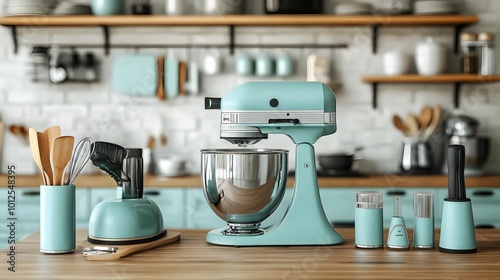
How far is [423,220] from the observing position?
1993 millimetres

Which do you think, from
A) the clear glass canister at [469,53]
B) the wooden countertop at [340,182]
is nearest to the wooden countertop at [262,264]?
the wooden countertop at [340,182]

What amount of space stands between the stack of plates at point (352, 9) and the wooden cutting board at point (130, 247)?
2604 mm

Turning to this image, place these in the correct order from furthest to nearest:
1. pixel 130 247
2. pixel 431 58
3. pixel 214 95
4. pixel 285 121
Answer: pixel 214 95
pixel 431 58
pixel 285 121
pixel 130 247

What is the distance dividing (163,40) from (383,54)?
60.6 inches

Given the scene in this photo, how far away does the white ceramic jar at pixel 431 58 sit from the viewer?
4438 mm

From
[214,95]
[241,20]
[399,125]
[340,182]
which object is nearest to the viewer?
[340,182]

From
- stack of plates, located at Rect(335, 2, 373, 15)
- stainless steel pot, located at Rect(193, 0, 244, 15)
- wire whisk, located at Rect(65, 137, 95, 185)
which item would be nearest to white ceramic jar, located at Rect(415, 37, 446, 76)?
stack of plates, located at Rect(335, 2, 373, 15)

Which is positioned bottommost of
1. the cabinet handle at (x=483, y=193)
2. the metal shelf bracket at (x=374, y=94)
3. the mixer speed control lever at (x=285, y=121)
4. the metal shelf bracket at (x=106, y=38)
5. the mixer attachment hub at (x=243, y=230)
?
the cabinet handle at (x=483, y=193)

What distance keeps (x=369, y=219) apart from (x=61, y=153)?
912mm

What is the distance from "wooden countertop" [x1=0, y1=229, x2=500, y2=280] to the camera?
1.67 metres

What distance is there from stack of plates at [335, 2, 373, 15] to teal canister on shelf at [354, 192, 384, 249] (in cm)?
261

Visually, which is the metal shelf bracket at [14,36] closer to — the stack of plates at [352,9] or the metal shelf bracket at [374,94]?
the stack of plates at [352,9]

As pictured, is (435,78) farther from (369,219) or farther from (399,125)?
(369,219)

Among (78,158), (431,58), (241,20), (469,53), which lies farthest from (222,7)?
(78,158)
